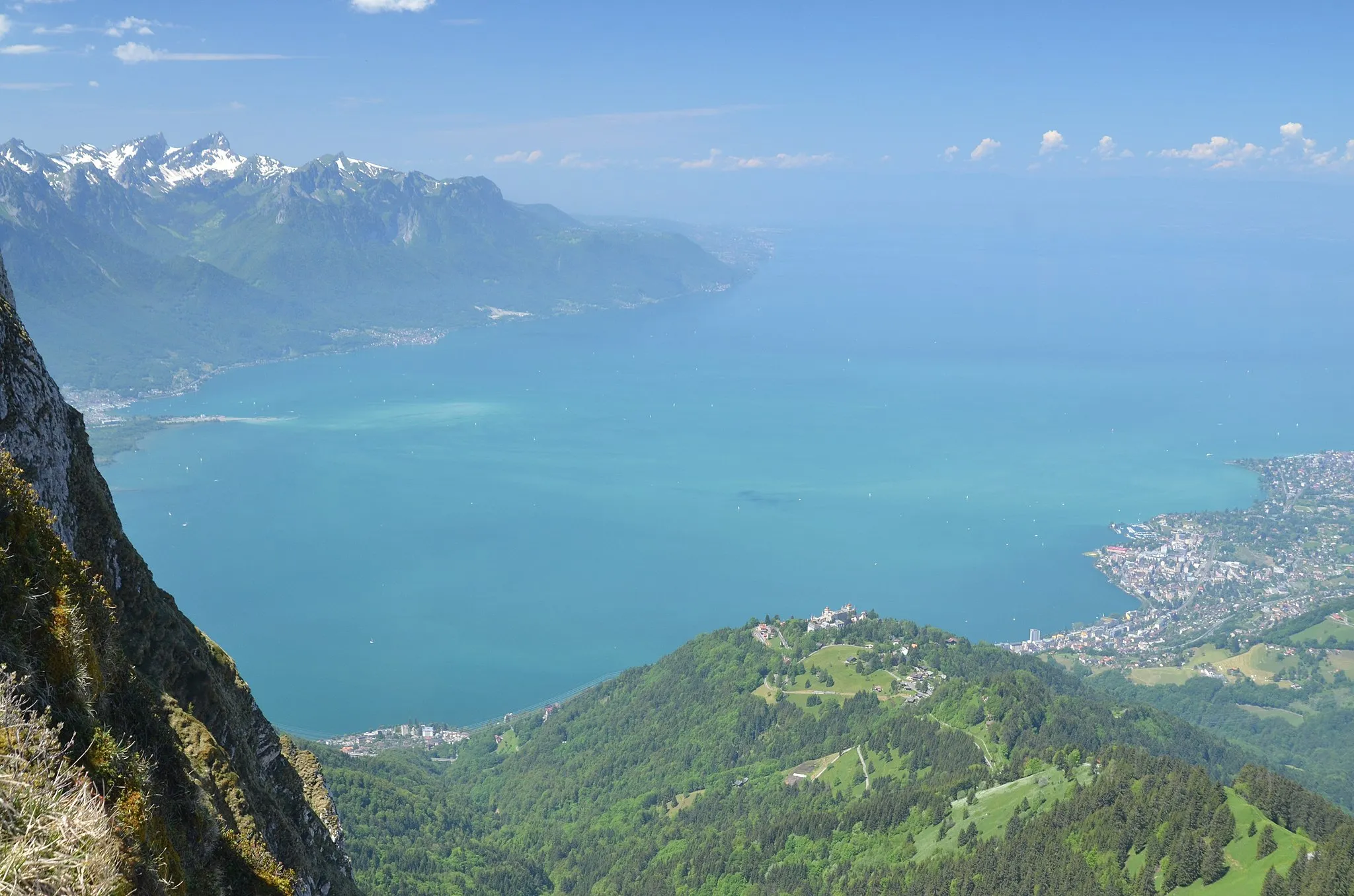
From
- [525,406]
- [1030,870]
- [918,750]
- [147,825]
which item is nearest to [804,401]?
[525,406]

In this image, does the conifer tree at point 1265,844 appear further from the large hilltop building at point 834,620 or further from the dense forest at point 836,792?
the large hilltop building at point 834,620

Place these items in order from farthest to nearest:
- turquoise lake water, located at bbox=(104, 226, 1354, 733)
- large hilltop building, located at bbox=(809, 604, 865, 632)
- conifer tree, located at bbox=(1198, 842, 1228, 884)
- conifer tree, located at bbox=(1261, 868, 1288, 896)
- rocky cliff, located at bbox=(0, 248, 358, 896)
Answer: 1. turquoise lake water, located at bbox=(104, 226, 1354, 733)
2. large hilltop building, located at bbox=(809, 604, 865, 632)
3. conifer tree, located at bbox=(1198, 842, 1228, 884)
4. conifer tree, located at bbox=(1261, 868, 1288, 896)
5. rocky cliff, located at bbox=(0, 248, 358, 896)

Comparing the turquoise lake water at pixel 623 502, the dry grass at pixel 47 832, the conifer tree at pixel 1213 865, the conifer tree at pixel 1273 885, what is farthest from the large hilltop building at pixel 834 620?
the dry grass at pixel 47 832

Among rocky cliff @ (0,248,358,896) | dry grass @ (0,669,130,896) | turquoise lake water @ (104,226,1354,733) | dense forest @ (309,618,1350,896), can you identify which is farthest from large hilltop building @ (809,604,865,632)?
dry grass @ (0,669,130,896)

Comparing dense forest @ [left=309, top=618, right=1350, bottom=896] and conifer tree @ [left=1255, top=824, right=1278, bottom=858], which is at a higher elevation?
conifer tree @ [left=1255, top=824, right=1278, bottom=858]

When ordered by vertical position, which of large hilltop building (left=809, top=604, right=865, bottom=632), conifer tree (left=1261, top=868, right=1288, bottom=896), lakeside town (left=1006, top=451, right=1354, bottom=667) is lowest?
lakeside town (left=1006, top=451, right=1354, bottom=667)

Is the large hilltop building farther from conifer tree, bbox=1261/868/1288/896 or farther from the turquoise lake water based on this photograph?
conifer tree, bbox=1261/868/1288/896

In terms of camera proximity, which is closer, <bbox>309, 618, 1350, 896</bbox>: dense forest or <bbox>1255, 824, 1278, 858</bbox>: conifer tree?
<bbox>1255, 824, 1278, 858</bbox>: conifer tree
